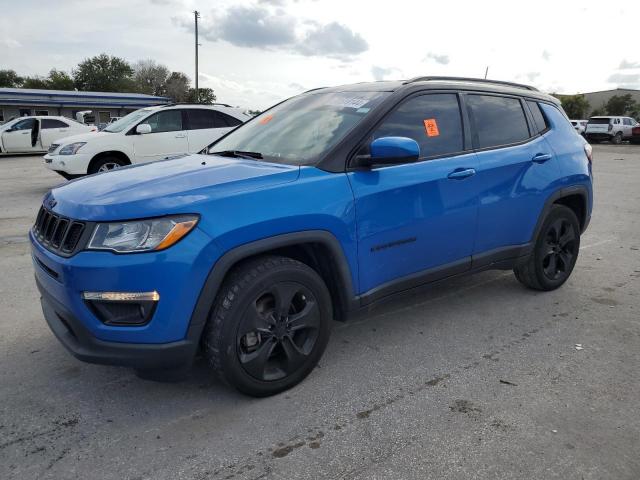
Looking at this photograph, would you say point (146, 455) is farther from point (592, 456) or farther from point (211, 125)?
point (211, 125)

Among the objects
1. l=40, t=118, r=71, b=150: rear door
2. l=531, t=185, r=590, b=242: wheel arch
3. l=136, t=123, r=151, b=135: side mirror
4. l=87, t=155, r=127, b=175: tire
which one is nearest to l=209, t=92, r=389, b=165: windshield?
l=531, t=185, r=590, b=242: wheel arch

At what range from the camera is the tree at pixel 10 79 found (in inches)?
2766

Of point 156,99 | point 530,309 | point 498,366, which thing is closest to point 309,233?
point 498,366

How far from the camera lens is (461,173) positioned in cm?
343

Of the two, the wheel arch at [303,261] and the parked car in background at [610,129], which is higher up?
the parked car in background at [610,129]

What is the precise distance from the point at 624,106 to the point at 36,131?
59.7 m

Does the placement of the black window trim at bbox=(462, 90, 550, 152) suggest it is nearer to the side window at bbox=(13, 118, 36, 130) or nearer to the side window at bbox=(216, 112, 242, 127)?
the side window at bbox=(216, 112, 242, 127)

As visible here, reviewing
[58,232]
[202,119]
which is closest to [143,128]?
[202,119]

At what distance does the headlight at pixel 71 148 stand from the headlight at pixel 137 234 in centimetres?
811

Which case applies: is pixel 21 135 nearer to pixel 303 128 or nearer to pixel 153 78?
pixel 303 128

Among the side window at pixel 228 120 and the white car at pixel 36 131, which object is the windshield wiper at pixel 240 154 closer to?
the side window at pixel 228 120

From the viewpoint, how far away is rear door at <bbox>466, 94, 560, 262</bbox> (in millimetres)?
3666

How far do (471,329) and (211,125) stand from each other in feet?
26.6

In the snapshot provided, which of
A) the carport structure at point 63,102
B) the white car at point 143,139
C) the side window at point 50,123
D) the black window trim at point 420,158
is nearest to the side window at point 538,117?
the black window trim at point 420,158
